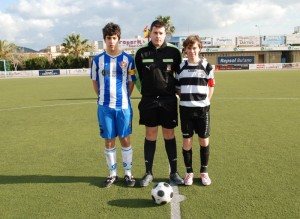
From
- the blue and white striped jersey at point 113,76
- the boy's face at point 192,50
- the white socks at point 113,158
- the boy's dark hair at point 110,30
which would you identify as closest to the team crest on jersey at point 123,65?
the blue and white striped jersey at point 113,76

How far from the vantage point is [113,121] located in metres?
4.04

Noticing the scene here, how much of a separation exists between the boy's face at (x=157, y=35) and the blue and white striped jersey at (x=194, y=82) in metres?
0.40

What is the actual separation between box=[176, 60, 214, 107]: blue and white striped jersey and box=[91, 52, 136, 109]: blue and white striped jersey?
67 centimetres

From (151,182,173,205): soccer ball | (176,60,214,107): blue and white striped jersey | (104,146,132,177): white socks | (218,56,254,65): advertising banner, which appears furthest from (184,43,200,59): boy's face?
(218,56,254,65): advertising banner

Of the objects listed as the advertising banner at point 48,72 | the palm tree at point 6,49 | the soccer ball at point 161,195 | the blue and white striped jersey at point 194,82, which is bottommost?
the soccer ball at point 161,195

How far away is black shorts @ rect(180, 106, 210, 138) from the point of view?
12.7ft

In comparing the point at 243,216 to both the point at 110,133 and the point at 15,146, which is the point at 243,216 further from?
the point at 15,146

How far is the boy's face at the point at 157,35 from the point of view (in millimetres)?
3749

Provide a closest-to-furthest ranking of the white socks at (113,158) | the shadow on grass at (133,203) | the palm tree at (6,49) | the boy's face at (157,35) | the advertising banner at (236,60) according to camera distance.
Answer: the shadow on grass at (133,203), the boy's face at (157,35), the white socks at (113,158), the advertising banner at (236,60), the palm tree at (6,49)

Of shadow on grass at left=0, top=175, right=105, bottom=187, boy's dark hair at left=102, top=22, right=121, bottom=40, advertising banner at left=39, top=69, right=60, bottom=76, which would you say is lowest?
shadow on grass at left=0, top=175, right=105, bottom=187

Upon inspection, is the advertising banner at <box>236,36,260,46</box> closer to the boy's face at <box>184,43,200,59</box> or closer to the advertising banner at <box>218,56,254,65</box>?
the advertising banner at <box>218,56,254,65</box>

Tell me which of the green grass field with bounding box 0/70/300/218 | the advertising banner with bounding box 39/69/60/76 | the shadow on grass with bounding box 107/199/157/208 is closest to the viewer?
the green grass field with bounding box 0/70/300/218

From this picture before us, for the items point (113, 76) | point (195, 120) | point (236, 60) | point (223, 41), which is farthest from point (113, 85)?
point (223, 41)

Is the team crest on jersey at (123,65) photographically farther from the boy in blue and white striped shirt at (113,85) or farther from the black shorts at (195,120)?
the black shorts at (195,120)
